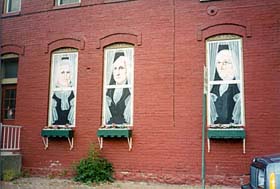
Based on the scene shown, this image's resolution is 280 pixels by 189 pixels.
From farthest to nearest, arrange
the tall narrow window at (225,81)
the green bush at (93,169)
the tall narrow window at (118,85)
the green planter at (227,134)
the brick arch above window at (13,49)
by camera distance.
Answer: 1. the brick arch above window at (13,49)
2. the tall narrow window at (118,85)
3. the green bush at (93,169)
4. the tall narrow window at (225,81)
5. the green planter at (227,134)

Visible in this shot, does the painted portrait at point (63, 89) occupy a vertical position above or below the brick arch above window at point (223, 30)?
below

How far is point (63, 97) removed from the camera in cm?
1262

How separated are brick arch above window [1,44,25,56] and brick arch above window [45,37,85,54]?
44.0 inches

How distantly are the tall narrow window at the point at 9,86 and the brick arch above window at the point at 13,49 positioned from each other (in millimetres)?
172

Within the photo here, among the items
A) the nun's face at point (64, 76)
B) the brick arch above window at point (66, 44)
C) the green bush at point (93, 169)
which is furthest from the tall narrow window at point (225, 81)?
the nun's face at point (64, 76)

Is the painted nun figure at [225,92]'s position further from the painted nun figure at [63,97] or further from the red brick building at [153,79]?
the painted nun figure at [63,97]

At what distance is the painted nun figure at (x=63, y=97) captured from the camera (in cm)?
1246

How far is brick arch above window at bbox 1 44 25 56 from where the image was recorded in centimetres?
1347

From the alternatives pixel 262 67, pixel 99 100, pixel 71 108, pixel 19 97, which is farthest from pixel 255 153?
pixel 19 97

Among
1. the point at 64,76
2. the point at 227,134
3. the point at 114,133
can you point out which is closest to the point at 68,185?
the point at 114,133

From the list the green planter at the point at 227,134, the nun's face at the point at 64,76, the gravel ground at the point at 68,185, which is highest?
the nun's face at the point at 64,76

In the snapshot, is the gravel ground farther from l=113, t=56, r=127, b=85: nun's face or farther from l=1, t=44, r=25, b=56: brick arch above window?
l=1, t=44, r=25, b=56: brick arch above window

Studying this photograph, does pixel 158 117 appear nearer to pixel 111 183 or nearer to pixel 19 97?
pixel 111 183

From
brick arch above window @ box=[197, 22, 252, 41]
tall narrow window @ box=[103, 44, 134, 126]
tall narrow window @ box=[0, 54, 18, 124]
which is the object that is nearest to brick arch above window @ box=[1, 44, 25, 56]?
tall narrow window @ box=[0, 54, 18, 124]
